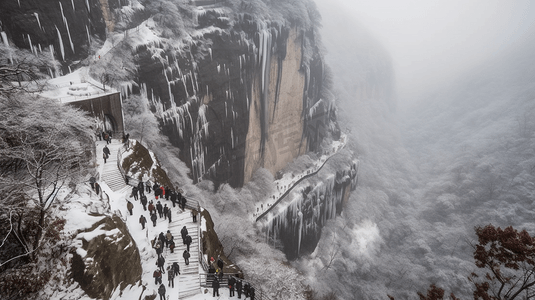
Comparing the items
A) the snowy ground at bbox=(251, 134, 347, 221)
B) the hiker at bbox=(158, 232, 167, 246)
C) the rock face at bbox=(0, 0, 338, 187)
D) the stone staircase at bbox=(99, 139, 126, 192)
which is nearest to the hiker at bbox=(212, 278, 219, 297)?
the hiker at bbox=(158, 232, 167, 246)

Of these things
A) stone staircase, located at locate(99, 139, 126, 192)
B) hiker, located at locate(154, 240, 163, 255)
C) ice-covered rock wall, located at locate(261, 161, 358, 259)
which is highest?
stone staircase, located at locate(99, 139, 126, 192)

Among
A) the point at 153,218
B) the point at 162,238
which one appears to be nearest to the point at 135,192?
the point at 153,218

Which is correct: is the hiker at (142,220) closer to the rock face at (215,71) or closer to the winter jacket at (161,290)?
the winter jacket at (161,290)

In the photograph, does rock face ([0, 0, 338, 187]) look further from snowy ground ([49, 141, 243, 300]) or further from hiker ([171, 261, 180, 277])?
hiker ([171, 261, 180, 277])

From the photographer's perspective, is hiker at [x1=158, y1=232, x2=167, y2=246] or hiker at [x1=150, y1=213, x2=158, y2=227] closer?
hiker at [x1=158, y1=232, x2=167, y2=246]

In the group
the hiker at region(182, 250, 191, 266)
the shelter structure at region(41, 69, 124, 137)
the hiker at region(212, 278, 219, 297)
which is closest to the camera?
the hiker at region(212, 278, 219, 297)

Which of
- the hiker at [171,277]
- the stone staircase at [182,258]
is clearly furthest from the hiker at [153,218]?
the hiker at [171,277]

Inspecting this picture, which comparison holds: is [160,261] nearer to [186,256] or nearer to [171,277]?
[171,277]

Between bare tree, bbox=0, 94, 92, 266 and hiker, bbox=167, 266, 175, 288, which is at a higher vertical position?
bare tree, bbox=0, 94, 92, 266

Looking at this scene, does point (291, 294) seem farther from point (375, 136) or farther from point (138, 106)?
point (375, 136)
